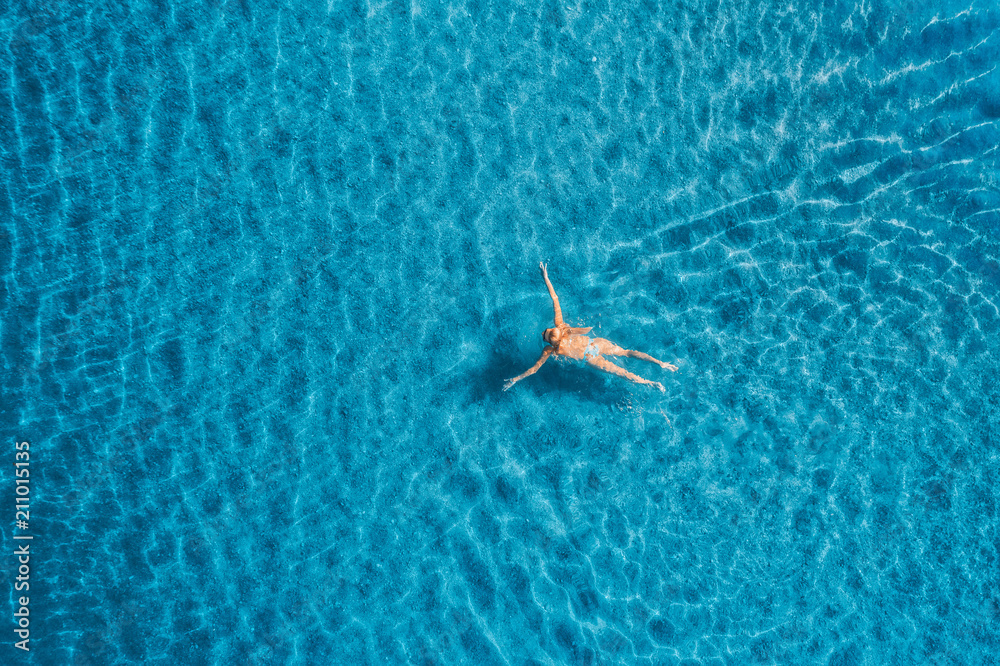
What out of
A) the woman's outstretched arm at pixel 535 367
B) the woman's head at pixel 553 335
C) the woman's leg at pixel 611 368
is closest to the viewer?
the woman's head at pixel 553 335

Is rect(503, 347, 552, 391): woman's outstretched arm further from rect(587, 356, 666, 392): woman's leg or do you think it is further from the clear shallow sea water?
rect(587, 356, 666, 392): woman's leg

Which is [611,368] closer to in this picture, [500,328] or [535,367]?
[535,367]

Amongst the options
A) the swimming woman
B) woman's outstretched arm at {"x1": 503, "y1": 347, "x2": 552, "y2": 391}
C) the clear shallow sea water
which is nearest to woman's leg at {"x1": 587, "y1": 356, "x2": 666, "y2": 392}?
the swimming woman

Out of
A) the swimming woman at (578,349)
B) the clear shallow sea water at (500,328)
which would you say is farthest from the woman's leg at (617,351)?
the clear shallow sea water at (500,328)

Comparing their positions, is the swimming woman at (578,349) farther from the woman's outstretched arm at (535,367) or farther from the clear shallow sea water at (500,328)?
the clear shallow sea water at (500,328)

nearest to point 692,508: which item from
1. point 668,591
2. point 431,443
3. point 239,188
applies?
point 668,591

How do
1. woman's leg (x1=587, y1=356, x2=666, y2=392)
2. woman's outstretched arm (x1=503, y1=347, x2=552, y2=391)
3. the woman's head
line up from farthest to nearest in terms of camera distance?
woman's leg (x1=587, y1=356, x2=666, y2=392)
woman's outstretched arm (x1=503, y1=347, x2=552, y2=391)
the woman's head

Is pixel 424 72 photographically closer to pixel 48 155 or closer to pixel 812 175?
pixel 48 155
